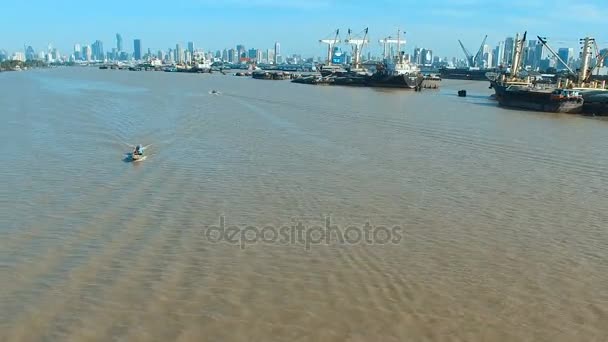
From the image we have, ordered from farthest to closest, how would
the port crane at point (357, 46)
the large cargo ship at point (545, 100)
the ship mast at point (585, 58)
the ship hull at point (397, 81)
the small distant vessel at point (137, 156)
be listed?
1. the port crane at point (357, 46)
2. the ship hull at point (397, 81)
3. the ship mast at point (585, 58)
4. the large cargo ship at point (545, 100)
5. the small distant vessel at point (137, 156)

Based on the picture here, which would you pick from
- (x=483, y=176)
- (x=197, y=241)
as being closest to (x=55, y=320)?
(x=197, y=241)

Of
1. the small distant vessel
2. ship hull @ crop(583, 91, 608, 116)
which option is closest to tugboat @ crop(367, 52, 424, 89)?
ship hull @ crop(583, 91, 608, 116)

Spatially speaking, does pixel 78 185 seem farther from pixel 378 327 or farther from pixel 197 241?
pixel 378 327

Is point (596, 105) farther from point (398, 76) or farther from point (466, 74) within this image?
point (466, 74)

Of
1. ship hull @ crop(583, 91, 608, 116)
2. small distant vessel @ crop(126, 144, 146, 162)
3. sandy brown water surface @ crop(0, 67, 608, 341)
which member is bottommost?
sandy brown water surface @ crop(0, 67, 608, 341)

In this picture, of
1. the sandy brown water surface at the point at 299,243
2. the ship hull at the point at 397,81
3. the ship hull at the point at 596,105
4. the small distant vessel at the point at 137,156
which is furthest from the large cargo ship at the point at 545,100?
the small distant vessel at the point at 137,156

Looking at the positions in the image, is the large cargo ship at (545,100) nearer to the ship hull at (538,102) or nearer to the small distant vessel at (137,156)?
the ship hull at (538,102)

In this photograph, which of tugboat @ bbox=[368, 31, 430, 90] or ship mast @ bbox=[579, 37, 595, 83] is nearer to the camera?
ship mast @ bbox=[579, 37, 595, 83]

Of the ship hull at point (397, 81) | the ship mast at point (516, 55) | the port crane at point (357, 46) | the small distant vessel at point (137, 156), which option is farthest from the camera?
the port crane at point (357, 46)

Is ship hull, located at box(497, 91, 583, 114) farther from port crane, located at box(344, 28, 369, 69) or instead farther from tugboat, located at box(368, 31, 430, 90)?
port crane, located at box(344, 28, 369, 69)
